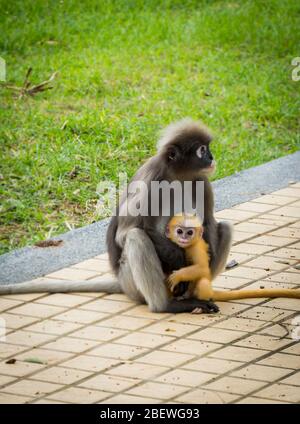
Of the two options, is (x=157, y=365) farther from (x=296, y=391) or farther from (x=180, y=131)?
(x=180, y=131)

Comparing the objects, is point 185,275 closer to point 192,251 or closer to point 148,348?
point 192,251

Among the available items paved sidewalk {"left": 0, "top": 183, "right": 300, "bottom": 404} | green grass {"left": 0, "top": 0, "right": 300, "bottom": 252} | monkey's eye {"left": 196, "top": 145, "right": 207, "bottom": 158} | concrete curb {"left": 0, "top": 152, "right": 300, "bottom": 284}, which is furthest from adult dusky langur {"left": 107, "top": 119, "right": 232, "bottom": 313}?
green grass {"left": 0, "top": 0, "right": 300, "bottom": 252}

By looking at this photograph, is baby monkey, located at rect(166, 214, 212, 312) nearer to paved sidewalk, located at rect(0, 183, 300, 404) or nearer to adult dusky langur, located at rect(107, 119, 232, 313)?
adult dusky langur, located at rect(107, 119, 232, 313)

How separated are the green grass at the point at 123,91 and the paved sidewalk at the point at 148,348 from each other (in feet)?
4.36

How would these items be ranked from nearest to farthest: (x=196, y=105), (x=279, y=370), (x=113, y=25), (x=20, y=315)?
(x=279, y=370)
(x=20, y=315)
(x=196, y=105)
(x=113, y=25)

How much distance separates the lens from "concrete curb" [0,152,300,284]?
6.36 metres

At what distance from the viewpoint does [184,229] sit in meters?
5.57

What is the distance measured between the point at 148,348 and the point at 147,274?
445 millimetres

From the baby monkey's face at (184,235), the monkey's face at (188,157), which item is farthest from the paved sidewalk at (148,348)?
the monkey's face at (188,157)

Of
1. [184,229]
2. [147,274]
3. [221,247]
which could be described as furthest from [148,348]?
[221,247]

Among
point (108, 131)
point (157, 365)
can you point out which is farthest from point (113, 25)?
point (157, 365)

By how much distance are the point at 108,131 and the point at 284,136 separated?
5.17 ft

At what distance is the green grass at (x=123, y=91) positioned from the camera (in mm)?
7938

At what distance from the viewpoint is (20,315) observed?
18.6 feet
